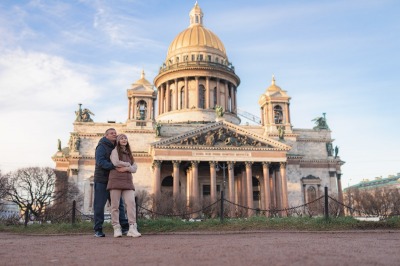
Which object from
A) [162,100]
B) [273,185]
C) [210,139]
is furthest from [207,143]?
[162,100]

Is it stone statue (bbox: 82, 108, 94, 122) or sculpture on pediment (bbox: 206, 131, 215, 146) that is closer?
sculpture on pediment (bbox: 206, 131, 215, 146)

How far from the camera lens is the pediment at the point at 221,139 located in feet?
127

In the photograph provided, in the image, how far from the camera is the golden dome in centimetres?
5594

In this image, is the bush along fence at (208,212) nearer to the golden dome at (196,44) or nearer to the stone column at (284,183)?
the stone column at (284,183)

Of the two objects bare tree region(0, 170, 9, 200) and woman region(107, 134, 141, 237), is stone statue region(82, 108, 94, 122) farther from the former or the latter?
woman region(107, 134, 141, 237)

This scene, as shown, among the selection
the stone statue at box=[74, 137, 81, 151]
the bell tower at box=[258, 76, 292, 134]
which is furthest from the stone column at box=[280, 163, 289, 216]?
the stone statue at box=[74, 137, 81, 151]

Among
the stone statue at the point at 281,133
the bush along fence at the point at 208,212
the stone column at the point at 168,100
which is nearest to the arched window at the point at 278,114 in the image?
the stone statue at the point at 281,133

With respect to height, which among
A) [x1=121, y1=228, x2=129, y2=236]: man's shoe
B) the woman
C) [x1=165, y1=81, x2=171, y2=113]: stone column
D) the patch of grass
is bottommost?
the patch of grass

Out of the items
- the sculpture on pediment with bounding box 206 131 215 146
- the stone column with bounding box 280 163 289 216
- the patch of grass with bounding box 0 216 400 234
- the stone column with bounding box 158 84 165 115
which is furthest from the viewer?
the stone column with bounding box 158 84 165 115

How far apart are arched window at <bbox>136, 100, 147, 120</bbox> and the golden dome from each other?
43.3 ft

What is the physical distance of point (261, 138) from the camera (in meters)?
40.2

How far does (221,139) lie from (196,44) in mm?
21615

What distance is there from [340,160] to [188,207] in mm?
22307

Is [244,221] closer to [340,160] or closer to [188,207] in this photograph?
[188,207]
